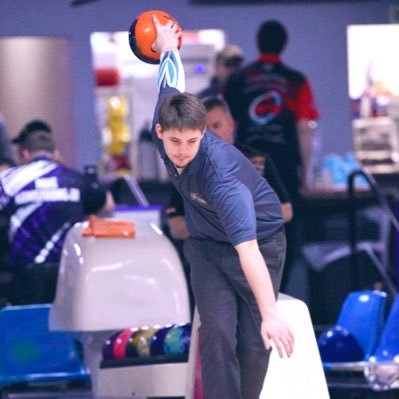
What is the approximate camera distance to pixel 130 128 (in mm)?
13836

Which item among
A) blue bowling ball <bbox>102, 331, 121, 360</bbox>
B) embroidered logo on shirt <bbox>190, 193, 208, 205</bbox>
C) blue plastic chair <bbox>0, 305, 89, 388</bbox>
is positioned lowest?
blue plastic chair <bbox>0, 305, 89, 388</bbox>

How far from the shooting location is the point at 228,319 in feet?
17.6

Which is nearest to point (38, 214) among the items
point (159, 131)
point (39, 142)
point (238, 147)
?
point (39, 142)

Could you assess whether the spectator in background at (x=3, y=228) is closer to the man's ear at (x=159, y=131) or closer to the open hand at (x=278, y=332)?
the man's ear at (x=159, y=131)

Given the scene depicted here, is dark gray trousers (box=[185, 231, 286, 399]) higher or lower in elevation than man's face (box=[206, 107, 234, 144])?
lower

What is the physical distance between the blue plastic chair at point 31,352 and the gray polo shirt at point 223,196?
2.41 m

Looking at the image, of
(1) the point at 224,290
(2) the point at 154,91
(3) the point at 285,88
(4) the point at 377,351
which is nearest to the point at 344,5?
(2) the point at 154,91

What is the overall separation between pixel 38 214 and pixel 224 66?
2.67 meters

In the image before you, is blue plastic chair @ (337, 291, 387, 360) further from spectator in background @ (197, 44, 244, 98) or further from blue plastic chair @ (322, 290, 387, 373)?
spectator in background @ (197, 44, 244, 98)

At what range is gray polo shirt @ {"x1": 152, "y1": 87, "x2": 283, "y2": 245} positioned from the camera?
199 inches

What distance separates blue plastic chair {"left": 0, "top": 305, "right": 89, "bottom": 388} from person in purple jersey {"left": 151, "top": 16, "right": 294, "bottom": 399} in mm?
2423

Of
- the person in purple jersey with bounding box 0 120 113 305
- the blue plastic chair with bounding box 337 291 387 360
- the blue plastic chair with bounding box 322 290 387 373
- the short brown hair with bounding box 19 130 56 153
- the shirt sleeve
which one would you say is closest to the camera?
the shirt sleeve

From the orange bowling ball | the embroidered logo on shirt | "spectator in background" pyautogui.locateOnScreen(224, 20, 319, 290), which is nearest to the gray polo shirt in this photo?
the embroidered logo on shirt

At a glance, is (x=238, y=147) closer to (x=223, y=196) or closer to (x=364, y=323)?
(x=364, y=323)
